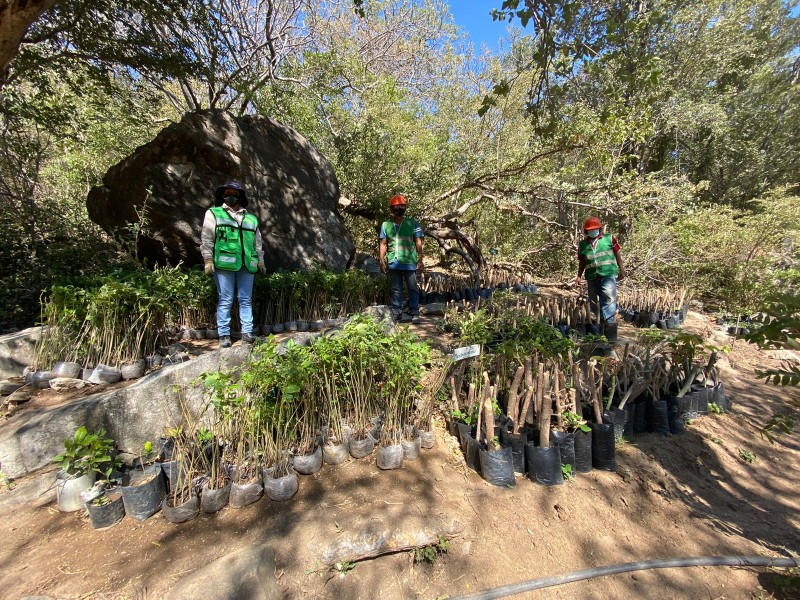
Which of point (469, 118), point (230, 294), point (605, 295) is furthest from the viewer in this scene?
point (469, 118)

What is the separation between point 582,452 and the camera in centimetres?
265

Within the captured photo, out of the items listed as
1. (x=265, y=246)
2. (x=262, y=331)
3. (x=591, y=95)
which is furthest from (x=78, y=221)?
(x=591, y=95)

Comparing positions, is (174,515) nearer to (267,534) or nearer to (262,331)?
(267,534)

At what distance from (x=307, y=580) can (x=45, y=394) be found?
323cm

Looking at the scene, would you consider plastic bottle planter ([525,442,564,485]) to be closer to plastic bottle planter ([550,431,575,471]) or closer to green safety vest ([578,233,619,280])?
plastic bottle planter ([550,431,575,471])

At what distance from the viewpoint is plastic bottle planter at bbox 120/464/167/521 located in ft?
6.98

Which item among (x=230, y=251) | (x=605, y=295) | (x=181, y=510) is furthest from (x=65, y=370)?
(x=605, y=295)

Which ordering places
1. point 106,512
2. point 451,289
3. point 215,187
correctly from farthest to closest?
point 451,289, point 215,187, point 106,512

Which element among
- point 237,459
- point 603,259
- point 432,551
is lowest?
point 432,551

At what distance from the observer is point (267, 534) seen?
6.75 ft

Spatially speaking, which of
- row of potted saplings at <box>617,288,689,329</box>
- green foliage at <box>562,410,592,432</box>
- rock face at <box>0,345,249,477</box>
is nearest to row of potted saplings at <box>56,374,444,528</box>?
rock face at <box>0,345,249,477</box>

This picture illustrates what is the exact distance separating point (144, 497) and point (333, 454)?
3.76ft

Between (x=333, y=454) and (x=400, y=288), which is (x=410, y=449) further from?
(x=400, y=288)

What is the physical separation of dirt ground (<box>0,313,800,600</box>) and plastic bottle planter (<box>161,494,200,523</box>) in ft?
0.15
